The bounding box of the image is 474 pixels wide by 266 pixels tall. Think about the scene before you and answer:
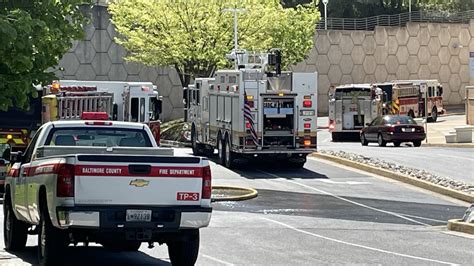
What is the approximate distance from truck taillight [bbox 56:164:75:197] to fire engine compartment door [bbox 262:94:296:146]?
20.5 meters

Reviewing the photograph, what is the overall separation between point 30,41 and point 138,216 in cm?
238

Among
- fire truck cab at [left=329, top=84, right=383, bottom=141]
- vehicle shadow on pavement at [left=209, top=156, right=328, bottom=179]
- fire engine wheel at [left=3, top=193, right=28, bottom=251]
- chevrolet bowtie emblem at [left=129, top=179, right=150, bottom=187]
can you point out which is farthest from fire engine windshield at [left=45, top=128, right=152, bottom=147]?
fire truck cab at [left=329, top=84, right=383, bottom=141]

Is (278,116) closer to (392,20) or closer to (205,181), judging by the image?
(205,181)

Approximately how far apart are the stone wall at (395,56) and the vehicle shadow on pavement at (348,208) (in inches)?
1926

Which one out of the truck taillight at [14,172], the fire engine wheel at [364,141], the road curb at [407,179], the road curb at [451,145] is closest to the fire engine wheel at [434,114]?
the fire engine wheel at [364,141]

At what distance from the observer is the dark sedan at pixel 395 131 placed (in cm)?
4438

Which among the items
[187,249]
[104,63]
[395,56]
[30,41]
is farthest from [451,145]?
[395,56]

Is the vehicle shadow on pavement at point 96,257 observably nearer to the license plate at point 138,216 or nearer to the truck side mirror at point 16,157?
the truck side mirror at point 16,157

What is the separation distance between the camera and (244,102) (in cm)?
3228

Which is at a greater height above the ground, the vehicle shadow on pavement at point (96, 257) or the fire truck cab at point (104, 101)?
the fire truck cab at point (104, 101)

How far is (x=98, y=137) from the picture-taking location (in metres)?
14.7

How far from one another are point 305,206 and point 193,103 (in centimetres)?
1625

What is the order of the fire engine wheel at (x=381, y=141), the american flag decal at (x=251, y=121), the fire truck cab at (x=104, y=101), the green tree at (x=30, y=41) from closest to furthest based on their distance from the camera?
the green tree at (x=30, y=41)
the fire truck cab at (x=104, y=101)
the american flag decal at (x=251, y=121)
the fire engine wheel at (x=381, y=141)

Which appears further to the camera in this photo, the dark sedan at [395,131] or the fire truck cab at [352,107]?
the fire truck cab at [352,107]
